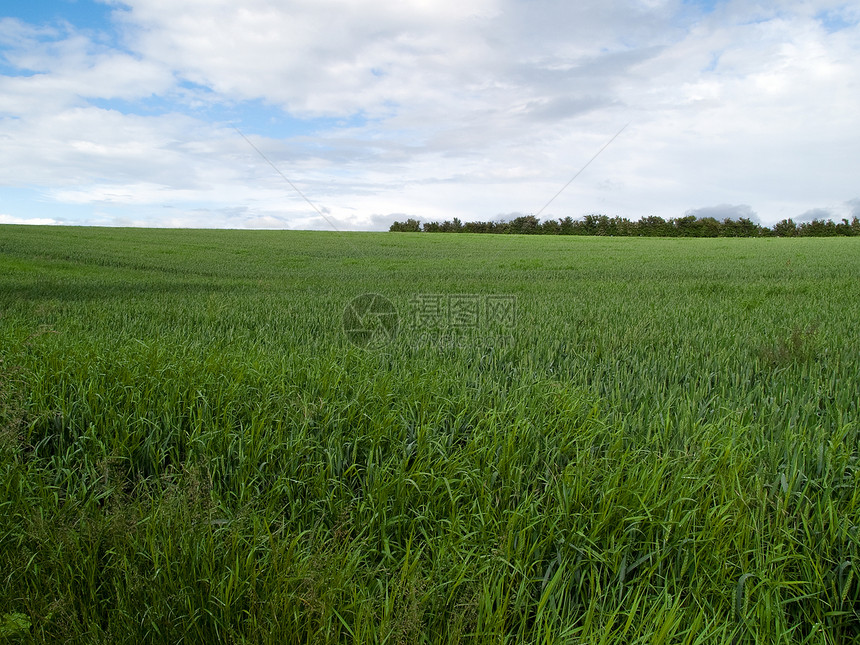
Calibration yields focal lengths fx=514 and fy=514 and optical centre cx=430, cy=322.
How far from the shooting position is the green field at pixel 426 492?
1.85 metres

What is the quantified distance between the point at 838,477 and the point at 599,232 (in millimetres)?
63609

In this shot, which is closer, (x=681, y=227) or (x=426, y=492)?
(x=426, y=492)

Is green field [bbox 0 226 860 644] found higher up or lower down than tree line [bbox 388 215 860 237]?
lower down

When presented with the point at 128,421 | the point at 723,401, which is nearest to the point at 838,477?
the point at 723,401

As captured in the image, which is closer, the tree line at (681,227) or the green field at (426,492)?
the green field at (426,492)

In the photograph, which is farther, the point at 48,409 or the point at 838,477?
the point at 48,409

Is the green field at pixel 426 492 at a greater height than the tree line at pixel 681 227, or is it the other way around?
the tree line at pixel 681 227

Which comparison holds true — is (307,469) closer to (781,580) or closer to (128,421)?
(128,421)

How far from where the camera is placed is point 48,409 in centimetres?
311

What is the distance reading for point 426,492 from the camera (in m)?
2.39

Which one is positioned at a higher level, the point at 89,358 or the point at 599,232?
the point at 599,232

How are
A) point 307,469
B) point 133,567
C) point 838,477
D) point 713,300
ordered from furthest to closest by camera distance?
Answer: point 713,300 → point 307,469 → point 838,477 → point 133,567

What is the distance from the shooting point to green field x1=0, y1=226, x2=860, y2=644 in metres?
1.85

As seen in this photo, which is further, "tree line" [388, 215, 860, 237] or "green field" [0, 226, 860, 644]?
"tree line" [388, 215, 860, 237]
